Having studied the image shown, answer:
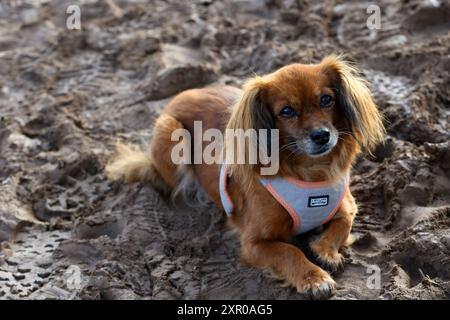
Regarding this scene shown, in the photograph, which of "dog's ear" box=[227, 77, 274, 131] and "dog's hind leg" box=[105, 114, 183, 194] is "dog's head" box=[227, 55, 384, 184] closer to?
"dog's ear" box=[227, 77, 274, 131]

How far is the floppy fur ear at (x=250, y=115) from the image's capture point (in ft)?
13.0

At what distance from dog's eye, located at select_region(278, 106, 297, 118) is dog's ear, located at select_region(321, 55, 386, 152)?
1.08 ft

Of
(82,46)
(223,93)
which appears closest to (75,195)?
(223,93)

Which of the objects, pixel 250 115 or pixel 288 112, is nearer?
pixel 288 112

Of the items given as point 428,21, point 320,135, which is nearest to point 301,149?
point 320,135

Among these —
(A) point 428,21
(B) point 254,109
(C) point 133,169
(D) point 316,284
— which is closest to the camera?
(D) point 316,284

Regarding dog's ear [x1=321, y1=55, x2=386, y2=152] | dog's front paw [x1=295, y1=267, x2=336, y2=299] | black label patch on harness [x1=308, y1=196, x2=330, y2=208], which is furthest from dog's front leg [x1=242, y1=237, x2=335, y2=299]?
dog's ear [x1=321, y1=55, x2=386, y2=152]

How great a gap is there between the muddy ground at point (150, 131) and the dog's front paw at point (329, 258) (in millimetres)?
49

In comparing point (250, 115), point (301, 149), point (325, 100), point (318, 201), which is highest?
point (325, 100)

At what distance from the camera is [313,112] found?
386 centimetres

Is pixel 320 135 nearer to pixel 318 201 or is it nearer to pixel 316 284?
pixel 318 201

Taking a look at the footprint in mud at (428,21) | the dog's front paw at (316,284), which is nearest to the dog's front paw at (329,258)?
the dog's front paw at (316,284)

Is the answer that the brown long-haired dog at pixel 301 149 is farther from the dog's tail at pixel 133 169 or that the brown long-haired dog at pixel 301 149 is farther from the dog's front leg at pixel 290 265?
the dog's tail at pixel 133 169

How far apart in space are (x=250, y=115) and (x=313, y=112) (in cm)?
36
